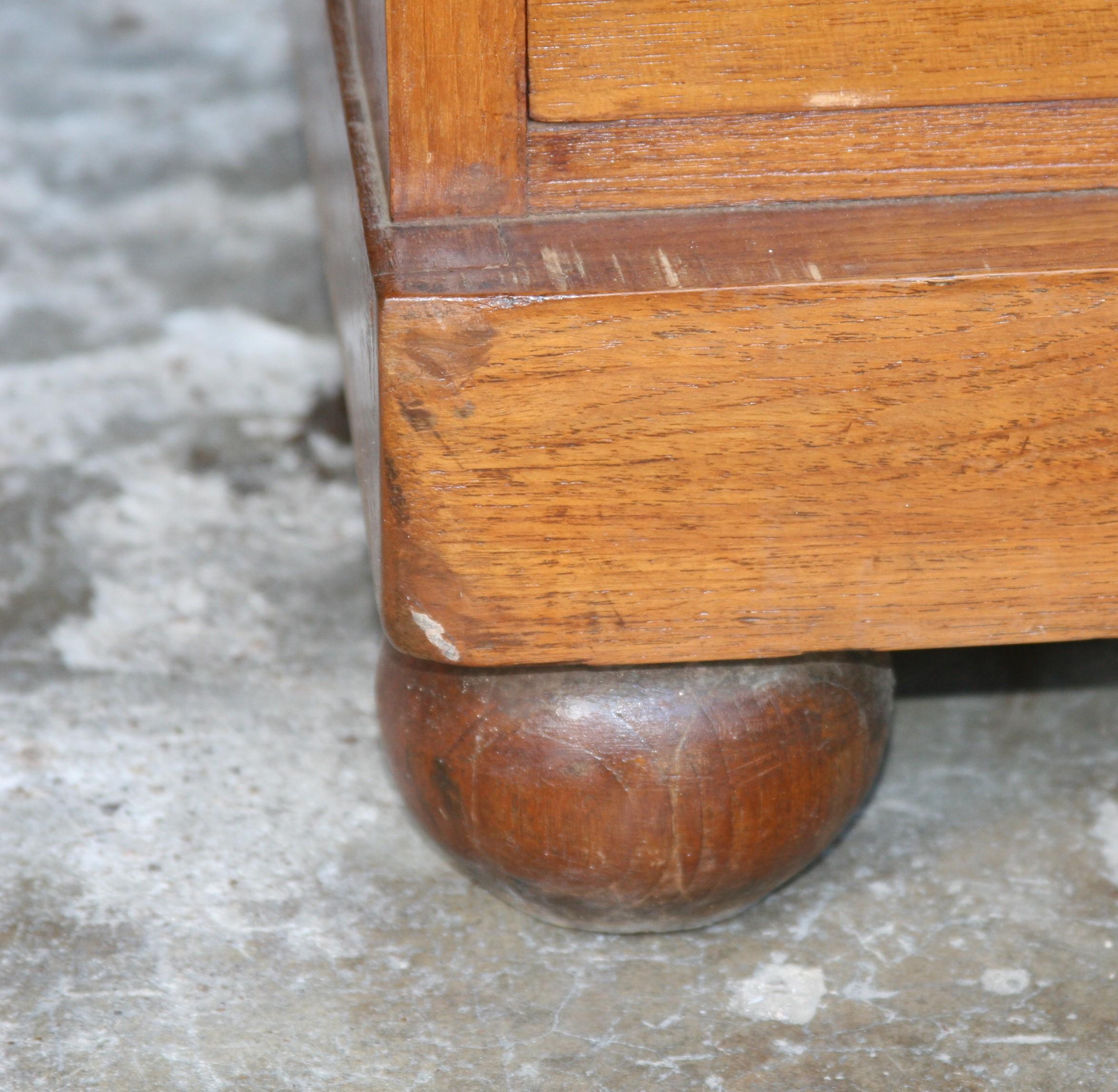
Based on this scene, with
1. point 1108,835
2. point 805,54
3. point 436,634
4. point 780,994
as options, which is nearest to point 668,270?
point 805,54

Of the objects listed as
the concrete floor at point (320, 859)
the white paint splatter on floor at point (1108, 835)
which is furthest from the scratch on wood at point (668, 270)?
the white paint splatter on floor at point (1108, 835)

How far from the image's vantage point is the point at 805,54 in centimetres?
91

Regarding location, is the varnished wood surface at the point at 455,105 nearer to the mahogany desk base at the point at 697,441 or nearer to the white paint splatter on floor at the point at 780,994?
the mahogany desk base at the point at 697,441

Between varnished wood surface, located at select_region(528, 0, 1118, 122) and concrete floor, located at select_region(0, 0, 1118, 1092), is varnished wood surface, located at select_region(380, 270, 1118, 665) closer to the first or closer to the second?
varnished wood surface, located at select_region(528, 0, 1118, 122)

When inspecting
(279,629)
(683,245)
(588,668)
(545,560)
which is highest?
(683,245)

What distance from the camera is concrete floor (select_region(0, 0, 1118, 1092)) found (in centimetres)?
106

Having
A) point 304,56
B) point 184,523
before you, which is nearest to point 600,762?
point 184,523

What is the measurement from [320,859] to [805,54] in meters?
0.74

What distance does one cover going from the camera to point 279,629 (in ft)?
5.10

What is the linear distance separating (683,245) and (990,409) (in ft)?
0.69

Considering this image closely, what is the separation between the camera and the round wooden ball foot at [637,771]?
104 cm

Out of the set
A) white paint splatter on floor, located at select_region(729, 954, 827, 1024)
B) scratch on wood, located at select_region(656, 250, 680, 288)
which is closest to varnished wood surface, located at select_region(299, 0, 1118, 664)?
scratch on wood, located at select_region(656, 250, 680, 288)

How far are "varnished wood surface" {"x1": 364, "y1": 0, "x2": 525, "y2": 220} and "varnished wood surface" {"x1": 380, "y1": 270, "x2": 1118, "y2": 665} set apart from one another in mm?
95

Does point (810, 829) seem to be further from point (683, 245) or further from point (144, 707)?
point (144, 707)
